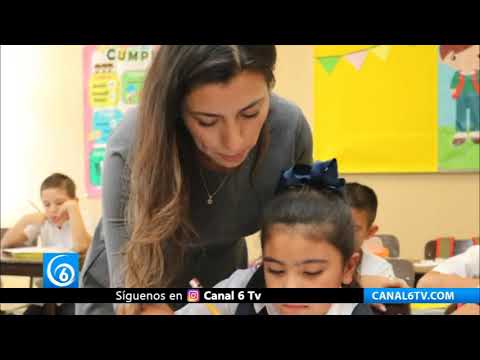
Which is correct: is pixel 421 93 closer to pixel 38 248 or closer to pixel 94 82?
pixel 94 82

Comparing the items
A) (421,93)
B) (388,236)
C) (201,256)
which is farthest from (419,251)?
(201,256)

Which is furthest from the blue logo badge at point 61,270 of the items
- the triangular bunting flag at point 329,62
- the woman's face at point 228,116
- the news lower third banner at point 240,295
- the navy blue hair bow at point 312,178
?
the triangular bunting flag at point 329,62

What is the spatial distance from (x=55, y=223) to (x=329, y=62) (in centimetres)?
86

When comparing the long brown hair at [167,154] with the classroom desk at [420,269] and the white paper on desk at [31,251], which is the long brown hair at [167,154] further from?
the classroom desk at [420,269]

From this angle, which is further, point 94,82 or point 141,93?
point 94,82

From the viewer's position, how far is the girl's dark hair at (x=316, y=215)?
4.85 ft

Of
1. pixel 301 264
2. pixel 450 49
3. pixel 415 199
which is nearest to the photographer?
pixel 301 264

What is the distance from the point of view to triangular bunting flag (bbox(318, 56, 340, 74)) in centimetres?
160

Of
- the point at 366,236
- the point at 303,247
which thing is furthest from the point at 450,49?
the point at 303,247

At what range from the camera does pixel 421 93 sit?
5.46 feet

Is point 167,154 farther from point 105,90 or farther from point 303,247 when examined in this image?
point 303,247

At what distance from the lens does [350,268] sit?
151 centimetres

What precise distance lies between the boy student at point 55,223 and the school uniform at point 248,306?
0.35m
